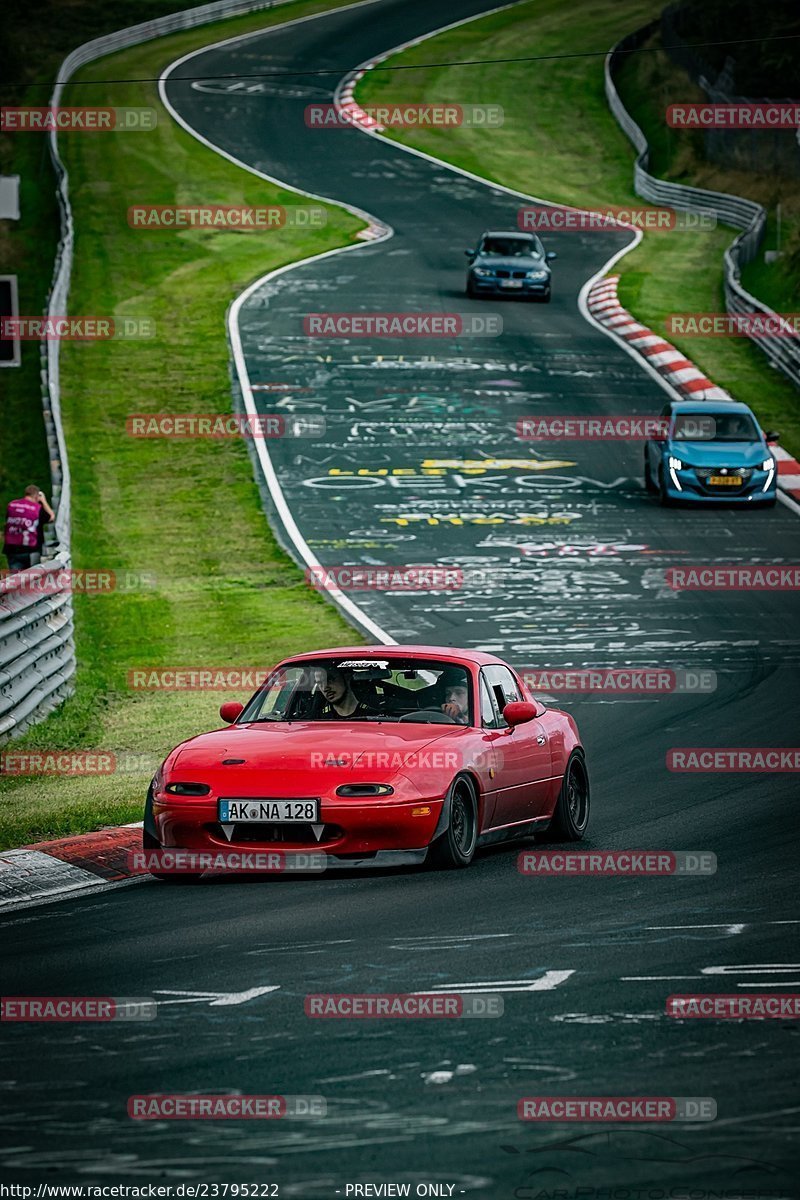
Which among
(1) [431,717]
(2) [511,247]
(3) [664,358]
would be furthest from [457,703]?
(2) [511,247]

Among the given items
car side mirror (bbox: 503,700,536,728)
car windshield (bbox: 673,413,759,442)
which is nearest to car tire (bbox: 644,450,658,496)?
car windshield (bbox: 673,413,759,442)

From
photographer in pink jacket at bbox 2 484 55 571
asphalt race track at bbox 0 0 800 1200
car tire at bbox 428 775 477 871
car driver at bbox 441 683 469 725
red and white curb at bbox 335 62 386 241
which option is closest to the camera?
asphalt race track at bbox 0 0 800 1200

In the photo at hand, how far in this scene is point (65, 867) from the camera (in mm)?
10977

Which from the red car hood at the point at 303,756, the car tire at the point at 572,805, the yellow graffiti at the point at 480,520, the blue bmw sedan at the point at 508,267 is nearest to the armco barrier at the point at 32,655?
the red car hood at the point at 303,756

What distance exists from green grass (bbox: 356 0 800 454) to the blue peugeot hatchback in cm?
635

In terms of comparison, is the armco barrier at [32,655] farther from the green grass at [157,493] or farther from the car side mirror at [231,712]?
the car side mirror at [231,712]

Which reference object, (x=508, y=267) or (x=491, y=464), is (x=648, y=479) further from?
(x=508, y=267)

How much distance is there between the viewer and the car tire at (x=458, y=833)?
10898mm

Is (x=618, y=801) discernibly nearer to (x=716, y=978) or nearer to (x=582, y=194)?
(x=716, y=978)

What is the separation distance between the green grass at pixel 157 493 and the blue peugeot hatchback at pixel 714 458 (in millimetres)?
6256

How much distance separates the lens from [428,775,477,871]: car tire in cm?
1090

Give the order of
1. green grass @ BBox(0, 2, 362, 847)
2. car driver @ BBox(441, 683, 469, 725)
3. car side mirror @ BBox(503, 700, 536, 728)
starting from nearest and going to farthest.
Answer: car side mirror @ BBox(503, 700, 536, 728) < car driver @ BBox(441, 683, 469, 725) < green grass @ BBox(0, 2, 362, 847)

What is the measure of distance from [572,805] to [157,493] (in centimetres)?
1962

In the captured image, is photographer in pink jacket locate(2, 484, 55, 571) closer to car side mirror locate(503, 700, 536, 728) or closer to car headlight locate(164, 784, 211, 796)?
car side mirror locate(503, 700, 536, 728)
